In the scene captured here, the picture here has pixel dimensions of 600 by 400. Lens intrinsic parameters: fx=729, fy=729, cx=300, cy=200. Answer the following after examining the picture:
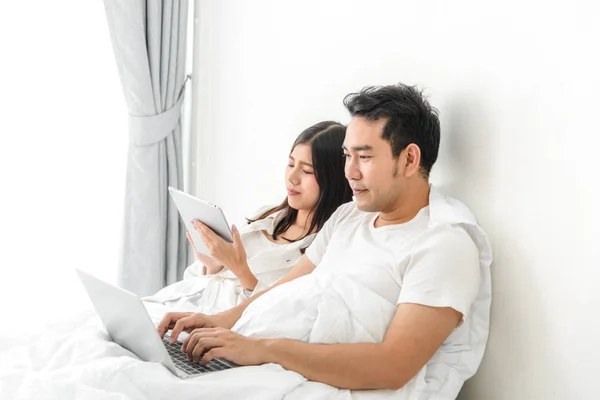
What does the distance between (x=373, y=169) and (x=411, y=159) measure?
9 centimetres

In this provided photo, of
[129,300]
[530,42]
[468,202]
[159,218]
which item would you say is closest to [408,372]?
[468,202]

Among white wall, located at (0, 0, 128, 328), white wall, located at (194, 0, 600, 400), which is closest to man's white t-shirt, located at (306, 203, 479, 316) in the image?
white wall, located at (194, 0, 600, 400)

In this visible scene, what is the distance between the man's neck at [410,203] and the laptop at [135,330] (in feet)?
1.71

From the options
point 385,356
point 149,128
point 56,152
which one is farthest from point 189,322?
point 56,152

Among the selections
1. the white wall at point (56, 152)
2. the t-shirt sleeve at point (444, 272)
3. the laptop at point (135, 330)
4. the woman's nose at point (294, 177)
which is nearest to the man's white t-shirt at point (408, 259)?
the t-shirt sleeve at point (444, 272)

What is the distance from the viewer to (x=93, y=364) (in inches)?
53.9

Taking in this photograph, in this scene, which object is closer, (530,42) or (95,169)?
(530,42)

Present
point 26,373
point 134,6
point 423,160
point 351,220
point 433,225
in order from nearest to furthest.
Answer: point 26,373, point 433,225, point 423,160, point 351,220, point 134,6

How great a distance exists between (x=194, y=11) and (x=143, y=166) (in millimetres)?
762

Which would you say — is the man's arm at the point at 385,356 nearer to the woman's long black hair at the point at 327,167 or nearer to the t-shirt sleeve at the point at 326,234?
the t-shirt sleeve at the point at 326,234

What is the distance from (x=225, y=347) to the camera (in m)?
1.49

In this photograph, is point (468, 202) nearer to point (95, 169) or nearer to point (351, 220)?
point (351, 220)

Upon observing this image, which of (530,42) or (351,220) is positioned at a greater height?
(530,42)

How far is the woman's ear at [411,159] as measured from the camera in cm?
166
